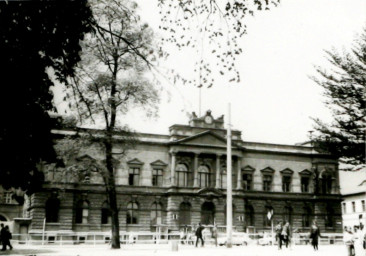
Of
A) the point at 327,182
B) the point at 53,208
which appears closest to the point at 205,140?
the point at 327,182

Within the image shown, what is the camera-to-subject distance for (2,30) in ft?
26.4

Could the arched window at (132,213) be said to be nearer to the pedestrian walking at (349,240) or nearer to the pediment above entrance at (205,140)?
the pediment above entrance at (205,140)

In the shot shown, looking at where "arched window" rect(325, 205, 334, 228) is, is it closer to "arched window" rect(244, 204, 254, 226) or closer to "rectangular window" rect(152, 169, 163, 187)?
"arched window" rect(244, 204, 254, 226)

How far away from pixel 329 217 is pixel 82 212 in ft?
91.2

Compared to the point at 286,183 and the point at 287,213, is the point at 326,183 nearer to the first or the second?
the point at 286,183

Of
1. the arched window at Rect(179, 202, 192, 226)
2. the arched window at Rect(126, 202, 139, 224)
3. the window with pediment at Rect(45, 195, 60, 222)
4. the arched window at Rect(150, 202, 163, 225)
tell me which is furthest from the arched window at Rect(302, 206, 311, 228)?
the window with pediment at Rect(45, 195, 60, 222)

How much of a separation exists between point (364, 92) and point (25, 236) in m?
27.2

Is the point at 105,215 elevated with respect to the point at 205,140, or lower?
lower

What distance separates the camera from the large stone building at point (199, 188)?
148ft

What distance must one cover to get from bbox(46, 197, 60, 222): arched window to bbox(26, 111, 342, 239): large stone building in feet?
0.12

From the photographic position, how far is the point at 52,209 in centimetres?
4422

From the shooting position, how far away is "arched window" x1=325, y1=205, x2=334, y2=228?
176 ft

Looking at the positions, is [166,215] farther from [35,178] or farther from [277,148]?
[35,178]

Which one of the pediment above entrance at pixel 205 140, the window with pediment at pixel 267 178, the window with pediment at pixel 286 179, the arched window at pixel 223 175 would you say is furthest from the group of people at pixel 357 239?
the window with pediment at pixel 286 179
